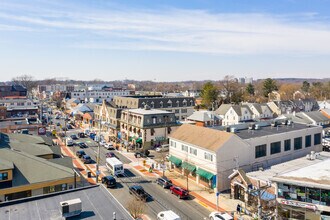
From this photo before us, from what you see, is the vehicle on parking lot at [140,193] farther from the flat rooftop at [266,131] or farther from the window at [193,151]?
the flat rooftop at [266,131]

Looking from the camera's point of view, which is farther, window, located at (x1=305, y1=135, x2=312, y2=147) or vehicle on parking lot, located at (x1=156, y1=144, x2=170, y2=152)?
vehicle on parking lot, located at (x1=156, y1=144, x2=170, y2=152)

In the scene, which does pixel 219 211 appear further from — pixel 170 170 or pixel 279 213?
pixel 170 170

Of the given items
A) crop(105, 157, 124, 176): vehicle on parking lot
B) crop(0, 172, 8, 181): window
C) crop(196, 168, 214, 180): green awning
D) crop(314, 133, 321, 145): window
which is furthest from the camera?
crop(314, 133, 321, 145): window

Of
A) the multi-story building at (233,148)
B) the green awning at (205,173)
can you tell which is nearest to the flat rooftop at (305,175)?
the multi-story building at (233,148)

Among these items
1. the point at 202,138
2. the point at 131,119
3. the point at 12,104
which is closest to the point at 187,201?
the point at 202,138

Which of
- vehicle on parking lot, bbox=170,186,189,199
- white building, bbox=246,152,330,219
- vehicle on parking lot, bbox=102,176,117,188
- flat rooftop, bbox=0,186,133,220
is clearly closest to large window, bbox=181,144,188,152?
vehicle on parking lot, bbox=170,186,189,199

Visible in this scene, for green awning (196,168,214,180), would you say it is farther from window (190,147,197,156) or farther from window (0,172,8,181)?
window (0,172,8,181)
